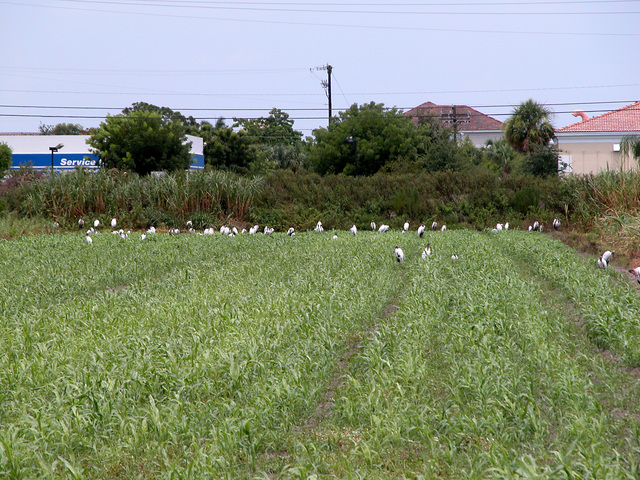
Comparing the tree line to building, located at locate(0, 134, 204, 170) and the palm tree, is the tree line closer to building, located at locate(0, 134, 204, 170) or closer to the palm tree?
the palm tree

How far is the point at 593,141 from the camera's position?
39594 mm

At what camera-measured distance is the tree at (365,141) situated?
44.8 meters

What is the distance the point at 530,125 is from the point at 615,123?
5.37 meters

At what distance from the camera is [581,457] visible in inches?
154

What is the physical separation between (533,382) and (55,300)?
7.43 meters

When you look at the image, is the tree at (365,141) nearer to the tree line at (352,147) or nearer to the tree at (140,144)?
the tree line at (352,147)

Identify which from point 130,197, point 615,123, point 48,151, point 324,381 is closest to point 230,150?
point 48,151

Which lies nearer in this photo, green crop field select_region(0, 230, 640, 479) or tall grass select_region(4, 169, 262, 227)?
green crop field select_region(0, 230, 640, 479)

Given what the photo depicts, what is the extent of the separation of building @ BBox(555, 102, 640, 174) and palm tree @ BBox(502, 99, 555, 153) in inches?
99.1

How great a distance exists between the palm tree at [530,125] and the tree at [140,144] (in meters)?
22.1

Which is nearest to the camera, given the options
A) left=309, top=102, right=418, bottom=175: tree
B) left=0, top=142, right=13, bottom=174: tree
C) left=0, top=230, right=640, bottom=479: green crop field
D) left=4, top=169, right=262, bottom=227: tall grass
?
left=0, top=230, right=640, bottom=479: green crop field

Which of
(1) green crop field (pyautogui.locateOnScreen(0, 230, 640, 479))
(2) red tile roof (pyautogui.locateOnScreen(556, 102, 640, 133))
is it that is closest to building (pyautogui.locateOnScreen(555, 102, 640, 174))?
(2) red tile roof (pyautogui.locateOnScreen(556, 102, 640, 133))

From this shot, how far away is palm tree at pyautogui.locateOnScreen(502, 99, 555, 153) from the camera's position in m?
43.0

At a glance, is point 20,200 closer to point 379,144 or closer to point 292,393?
point 379,144
